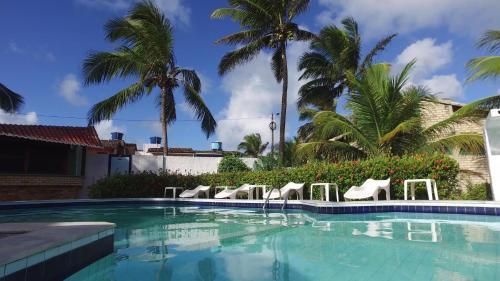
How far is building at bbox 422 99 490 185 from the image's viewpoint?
14.2m

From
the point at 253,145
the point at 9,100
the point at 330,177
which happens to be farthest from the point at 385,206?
the point at 253,145

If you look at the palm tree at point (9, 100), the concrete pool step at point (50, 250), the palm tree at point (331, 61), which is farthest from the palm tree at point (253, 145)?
the concrete pool step at point (50, 250)

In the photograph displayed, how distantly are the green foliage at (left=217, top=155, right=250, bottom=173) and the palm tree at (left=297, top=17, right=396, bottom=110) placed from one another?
476 centimetres

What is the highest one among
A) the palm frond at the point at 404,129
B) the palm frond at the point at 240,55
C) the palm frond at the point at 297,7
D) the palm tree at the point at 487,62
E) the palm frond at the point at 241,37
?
the palm frond at the point at 297,7

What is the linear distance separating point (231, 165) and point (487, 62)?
12659 mm

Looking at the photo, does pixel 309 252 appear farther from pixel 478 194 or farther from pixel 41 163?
pixel 41 163

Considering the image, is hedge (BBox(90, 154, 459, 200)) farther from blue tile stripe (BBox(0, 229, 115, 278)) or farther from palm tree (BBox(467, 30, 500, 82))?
blue tile stripe (BBox(0, 229, 115, 278))

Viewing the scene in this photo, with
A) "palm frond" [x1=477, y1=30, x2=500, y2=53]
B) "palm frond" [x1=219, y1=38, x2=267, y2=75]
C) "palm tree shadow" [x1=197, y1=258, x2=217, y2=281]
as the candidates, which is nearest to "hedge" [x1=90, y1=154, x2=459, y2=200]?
"palm frond" [x1=477, y1=30, x2=500, y2=53]

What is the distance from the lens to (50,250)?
3.14 meters

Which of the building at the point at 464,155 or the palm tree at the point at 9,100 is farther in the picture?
the palm tree at the point at 9,100

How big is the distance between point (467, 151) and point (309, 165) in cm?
523

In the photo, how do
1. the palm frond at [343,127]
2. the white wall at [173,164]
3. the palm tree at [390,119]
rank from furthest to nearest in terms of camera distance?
the white wall at [173,164], the palm frond at [343,127], the palm tree at [390,119]

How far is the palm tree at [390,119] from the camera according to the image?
1196cm

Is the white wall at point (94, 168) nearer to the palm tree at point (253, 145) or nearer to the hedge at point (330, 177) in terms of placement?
the hedge at point (330, 177)
